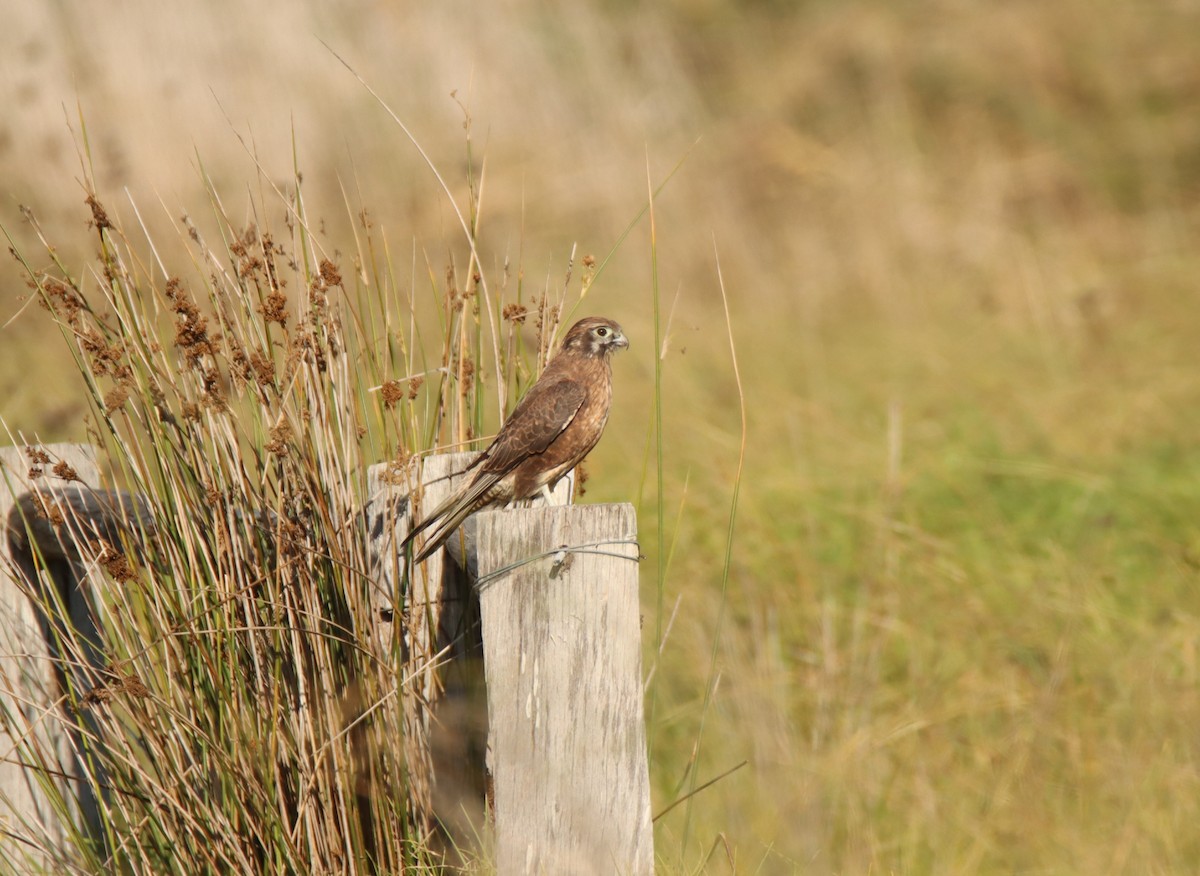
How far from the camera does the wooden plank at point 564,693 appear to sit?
5.82 feet

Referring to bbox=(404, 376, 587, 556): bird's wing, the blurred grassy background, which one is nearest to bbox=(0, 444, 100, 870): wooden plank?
the blurred grassy background

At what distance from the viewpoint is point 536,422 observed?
7.79ft

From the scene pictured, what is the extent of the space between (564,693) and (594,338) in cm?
106

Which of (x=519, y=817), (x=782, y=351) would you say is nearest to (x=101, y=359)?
(x=519, y=817)

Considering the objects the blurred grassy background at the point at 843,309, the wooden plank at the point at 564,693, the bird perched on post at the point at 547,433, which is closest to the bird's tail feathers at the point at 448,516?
the bird perched on post at the point at 547,433

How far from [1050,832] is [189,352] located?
2.32m

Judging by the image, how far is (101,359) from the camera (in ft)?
6.64

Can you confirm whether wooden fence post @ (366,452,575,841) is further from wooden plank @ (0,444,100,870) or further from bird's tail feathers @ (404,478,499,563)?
wooden plank @ (0,444,100,870)

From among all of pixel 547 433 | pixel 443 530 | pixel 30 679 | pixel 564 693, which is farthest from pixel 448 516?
pixel 30 679

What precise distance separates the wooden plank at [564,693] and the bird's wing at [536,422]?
1.54 ft

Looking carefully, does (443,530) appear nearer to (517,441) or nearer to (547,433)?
(517,441)

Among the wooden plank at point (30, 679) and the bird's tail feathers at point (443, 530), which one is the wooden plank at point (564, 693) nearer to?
the bird's tail feathers at point (443, 530)

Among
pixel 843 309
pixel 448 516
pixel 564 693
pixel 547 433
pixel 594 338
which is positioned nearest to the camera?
pixel 564 693

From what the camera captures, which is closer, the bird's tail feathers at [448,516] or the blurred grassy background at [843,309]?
the bird's tail feathers at [448,516]
